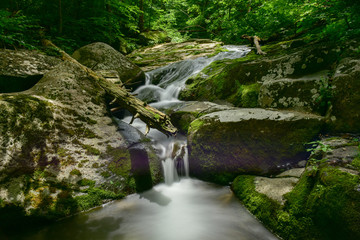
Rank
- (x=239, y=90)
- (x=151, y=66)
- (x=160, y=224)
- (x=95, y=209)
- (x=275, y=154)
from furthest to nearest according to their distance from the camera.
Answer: (x=151, y=66) → (x=239, y=90) → (x=275, y=154) → (x=95, y=209) → (x=160, y=224)

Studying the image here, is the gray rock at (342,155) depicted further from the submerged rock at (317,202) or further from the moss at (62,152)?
the moss at (62,152)

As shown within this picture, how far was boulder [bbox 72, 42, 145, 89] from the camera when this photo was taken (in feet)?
23.9

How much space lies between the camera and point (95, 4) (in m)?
9.57

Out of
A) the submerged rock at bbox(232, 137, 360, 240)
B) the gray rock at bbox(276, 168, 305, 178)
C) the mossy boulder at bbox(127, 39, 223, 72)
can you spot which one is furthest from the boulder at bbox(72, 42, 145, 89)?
the submerged rock at bbox(232, 137, 360, 240)

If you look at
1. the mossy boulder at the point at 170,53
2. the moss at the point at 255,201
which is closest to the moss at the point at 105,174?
the moss at the point at 255,201

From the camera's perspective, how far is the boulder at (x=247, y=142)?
3432 millimetres

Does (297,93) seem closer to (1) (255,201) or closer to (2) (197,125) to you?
(2) (197,125)

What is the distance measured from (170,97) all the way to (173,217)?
5250mm

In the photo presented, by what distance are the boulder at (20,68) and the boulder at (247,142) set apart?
450 cm

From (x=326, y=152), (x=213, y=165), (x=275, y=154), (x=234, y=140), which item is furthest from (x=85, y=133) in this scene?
(x=326, y=152)

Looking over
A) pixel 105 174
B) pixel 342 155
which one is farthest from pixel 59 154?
pixel 342 155

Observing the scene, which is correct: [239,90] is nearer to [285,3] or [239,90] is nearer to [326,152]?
[326,152]

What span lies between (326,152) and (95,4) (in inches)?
441

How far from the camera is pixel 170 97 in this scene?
7.74m
